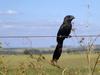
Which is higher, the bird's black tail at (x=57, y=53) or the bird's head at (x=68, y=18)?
the bird's head at (x=68, y=18)

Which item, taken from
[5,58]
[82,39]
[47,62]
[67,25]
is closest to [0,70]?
[5,58]

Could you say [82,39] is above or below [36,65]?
above

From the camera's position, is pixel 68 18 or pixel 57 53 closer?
pixel 57 53

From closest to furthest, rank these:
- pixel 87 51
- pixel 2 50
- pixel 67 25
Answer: pixel 87 51
pixel 2 50
pixel 67 25

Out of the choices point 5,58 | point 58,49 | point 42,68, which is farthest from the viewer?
point 58,49

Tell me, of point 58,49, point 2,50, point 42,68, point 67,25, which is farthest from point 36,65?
point 67,25

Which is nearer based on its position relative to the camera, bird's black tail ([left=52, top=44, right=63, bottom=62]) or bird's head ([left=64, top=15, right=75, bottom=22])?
bird's black tail ([left=52, top=44, right=63, bottom=62])

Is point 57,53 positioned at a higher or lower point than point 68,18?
lower

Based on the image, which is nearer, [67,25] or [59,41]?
[59,41]

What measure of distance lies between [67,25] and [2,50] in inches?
126

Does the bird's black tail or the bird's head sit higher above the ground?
the bird's head

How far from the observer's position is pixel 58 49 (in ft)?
25.2

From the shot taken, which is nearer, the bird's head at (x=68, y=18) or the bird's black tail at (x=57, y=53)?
the bird's black tail at (x=57, y=53)

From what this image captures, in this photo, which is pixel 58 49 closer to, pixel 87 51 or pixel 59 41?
pixel 59 41
